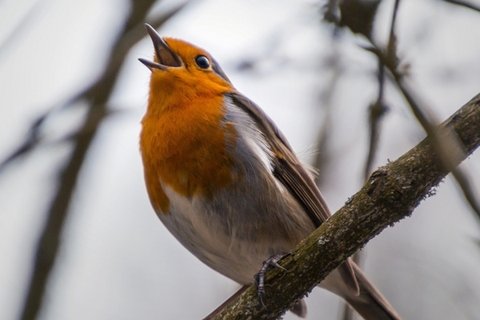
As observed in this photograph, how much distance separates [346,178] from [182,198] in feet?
6.93

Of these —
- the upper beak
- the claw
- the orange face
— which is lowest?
the claw

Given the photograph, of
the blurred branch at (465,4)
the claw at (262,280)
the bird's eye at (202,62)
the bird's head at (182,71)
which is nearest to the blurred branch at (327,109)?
the bird's head at (182,71)

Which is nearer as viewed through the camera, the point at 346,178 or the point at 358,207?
the point at 358,207

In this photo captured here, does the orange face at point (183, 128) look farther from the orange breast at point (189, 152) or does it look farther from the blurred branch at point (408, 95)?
the blurred branch at point (408, 95)

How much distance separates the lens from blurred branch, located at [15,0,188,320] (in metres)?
3.20

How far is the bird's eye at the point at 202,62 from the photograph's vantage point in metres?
4.83

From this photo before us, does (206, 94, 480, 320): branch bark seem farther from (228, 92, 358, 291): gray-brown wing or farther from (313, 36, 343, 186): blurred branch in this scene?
(313, 36, 343, 186): blurred branch

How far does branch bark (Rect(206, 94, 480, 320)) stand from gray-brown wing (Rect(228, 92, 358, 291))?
921 mm

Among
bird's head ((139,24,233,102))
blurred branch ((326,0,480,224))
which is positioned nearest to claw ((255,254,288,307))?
blurred branch ((326,0,480,224))

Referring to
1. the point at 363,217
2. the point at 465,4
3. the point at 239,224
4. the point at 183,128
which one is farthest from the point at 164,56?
the point at 465,4

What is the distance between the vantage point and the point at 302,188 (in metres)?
4.34

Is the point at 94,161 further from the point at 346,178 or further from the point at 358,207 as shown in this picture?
the point at 346,178

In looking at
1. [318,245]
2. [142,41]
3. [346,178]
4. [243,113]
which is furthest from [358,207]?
[346,178]

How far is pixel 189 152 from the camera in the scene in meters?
4.09
